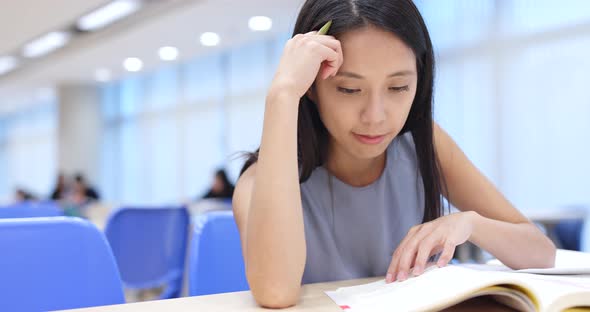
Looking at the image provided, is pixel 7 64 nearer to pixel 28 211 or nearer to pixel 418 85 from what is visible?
pixel 28 211

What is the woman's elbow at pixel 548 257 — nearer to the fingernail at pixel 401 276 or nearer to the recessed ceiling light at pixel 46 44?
the fingernail at pixel 401 276

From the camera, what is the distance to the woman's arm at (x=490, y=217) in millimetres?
931

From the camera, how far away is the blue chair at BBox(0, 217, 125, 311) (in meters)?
0.86

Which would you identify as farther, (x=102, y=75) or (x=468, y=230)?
(x=102, y=75)

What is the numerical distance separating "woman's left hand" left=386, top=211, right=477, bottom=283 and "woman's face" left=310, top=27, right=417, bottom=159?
17 cm

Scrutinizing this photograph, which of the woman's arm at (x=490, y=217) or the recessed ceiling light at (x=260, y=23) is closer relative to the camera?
the woman's arm at (x=490, y=217)

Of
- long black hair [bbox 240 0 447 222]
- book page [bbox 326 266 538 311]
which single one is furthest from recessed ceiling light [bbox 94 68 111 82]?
book page [bbox 326 266 538 311]

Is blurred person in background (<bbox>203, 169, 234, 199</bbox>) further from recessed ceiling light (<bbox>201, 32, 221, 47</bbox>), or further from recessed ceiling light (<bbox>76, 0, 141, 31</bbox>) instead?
recessed ceiling light (<bbox>76, 0, 141, 31</bbox>)

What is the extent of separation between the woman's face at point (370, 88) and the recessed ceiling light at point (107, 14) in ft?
16.7

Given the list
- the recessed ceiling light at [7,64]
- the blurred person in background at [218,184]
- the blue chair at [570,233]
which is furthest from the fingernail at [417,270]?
the recessed ceiling light at [7,64]

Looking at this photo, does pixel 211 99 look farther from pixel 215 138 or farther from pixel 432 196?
pixel 432 196

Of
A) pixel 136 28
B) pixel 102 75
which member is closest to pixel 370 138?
pixel 136 28

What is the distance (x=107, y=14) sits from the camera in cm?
605

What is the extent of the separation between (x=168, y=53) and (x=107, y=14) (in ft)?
5.67
